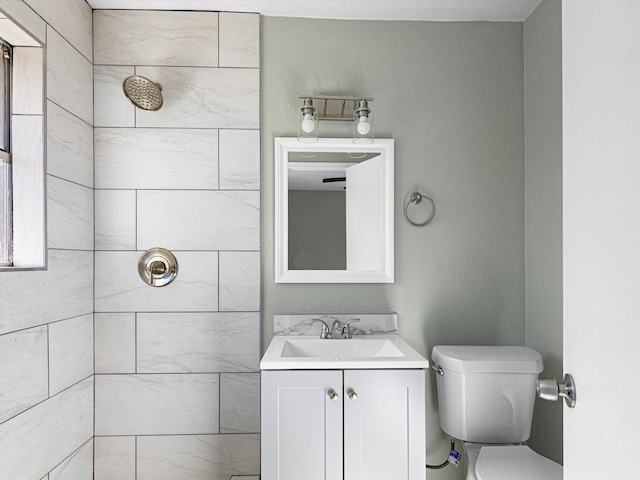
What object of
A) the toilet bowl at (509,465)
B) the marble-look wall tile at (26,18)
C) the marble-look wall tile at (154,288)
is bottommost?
the toilet bowl at (509,465)

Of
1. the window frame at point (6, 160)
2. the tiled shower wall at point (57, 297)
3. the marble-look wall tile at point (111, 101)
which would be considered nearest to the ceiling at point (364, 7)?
the marble-look wall tile at point (111, 101)

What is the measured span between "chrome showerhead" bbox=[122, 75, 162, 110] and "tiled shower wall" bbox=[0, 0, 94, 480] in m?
0.25

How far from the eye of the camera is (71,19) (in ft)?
6.54

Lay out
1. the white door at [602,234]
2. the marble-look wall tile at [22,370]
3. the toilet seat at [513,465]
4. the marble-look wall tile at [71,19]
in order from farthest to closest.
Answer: the marble-look wall tile at [71,19] < the toilet seat at [513,465] < the marble-look wall tile at [22,370] < the white door at [602,234]

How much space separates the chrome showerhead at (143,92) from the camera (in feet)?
6.51

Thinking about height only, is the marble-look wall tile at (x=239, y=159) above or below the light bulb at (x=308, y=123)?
below

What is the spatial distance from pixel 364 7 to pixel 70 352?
2064 millimetres

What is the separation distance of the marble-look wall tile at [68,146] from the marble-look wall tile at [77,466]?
3.94ft

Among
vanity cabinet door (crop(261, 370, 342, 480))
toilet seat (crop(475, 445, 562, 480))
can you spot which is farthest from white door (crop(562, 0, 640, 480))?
vanity cabinet door (crop(261, 370, 342, 480))

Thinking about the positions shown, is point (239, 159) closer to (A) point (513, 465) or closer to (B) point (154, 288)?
(B) point (154, 288)

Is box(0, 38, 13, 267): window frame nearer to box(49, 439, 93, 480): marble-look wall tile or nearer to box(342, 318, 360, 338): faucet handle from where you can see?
box(49, 439, 93, 480): marble-look wall tile

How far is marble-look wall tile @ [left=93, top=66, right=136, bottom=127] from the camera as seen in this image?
7.28 feet

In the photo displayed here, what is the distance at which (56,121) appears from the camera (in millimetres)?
1871

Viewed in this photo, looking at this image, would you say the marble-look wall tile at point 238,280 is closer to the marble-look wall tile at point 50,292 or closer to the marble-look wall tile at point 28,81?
the marble-look wall tile at point 50,292
